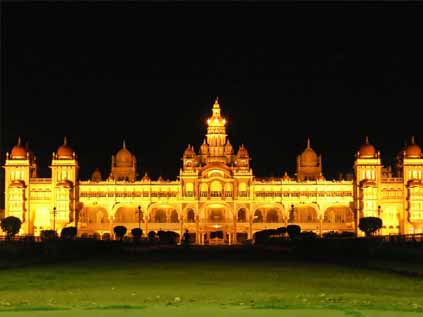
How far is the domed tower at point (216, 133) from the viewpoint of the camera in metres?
101

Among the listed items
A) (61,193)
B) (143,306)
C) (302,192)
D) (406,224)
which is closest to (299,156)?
(302,192)

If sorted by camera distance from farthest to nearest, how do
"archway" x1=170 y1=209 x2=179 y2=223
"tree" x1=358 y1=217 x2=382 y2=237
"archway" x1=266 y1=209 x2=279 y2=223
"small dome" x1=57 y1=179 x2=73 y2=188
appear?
1. "archway" x1=266 y1=209 x2=279 y2=223
2. "archway" x1=170 y1=209 x2=179 y2=223
3. "small dome" x1=57 y1=179 x2=73 y2=188
4. "tree" x1=358 y1=217 x2=382 y2=237

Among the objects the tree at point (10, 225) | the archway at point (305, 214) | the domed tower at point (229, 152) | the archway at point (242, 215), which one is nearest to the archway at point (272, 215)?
the archway at point (305, 214)

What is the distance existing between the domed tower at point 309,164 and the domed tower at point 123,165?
18.9 meters

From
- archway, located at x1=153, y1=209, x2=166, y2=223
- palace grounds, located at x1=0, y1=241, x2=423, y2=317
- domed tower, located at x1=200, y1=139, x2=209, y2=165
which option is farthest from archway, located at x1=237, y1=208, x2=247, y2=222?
palace grounds, located at x1=0, y1=241, x2=423, y2=317

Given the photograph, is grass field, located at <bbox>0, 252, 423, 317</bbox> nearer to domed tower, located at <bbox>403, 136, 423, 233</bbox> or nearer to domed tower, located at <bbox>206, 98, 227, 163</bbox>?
domed tower, located at <bbox>403, 136, 423, 233</bbox>

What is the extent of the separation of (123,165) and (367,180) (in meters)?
28.5

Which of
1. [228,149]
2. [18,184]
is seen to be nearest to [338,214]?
[228,149]

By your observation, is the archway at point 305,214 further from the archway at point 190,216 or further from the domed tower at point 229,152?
the archway at point 190,216

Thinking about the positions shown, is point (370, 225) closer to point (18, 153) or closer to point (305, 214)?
point (305, 214)

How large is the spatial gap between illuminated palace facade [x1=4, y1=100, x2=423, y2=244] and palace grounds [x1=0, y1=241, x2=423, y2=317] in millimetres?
58451

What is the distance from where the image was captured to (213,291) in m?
19.4

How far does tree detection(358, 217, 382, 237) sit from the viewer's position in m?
77.7

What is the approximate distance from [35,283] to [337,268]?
424 inches
